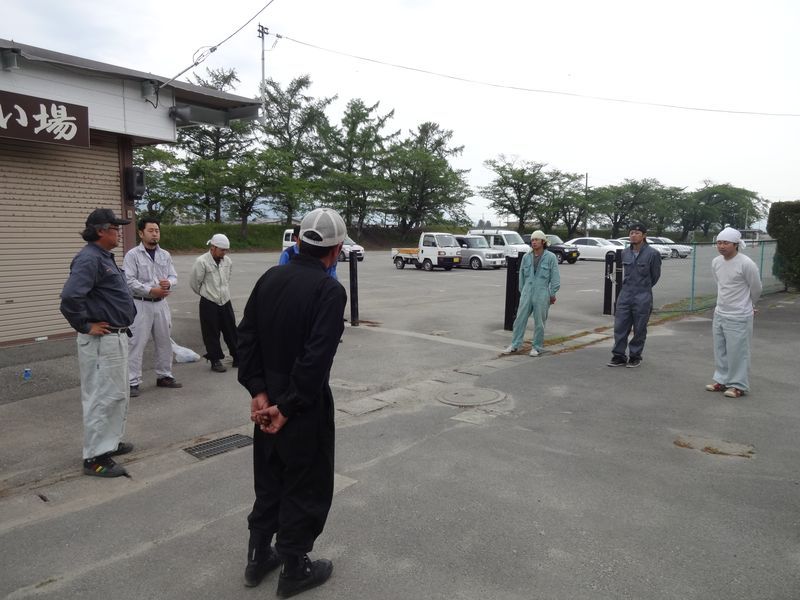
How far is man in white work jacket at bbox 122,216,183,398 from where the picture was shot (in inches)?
241

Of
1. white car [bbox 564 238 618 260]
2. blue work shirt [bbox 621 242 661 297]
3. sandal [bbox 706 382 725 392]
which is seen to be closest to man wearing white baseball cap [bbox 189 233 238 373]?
blue work shirt [bbox 621 242 661 297]

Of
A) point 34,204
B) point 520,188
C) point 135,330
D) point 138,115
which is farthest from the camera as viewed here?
point 520,188

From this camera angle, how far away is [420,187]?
53938mm

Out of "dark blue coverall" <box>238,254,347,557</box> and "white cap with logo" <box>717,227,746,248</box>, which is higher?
"white cap with logo" <box>717,227,746,248</box>

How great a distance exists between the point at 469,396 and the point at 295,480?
376 centimetres

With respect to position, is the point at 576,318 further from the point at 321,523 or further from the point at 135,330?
the point at 321,523

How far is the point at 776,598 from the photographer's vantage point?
2.78m

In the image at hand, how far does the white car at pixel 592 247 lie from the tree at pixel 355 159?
19.9 metres

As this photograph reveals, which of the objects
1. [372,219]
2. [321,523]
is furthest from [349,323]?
[372,219]

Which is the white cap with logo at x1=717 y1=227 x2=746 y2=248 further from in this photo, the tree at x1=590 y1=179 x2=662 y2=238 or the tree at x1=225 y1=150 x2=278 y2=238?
the tree at x1=590 y1=179 x2=662 y2=238

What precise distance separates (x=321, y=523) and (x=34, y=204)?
7806 mm

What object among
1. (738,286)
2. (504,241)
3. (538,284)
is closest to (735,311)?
(738,286)

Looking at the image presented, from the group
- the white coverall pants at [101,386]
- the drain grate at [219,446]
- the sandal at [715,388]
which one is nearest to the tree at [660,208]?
the sandal at [715,388]

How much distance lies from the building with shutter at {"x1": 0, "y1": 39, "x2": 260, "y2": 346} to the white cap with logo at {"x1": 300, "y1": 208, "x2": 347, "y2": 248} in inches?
266
